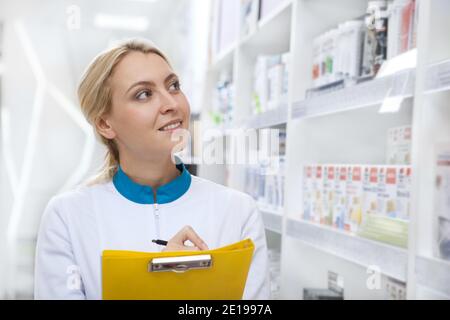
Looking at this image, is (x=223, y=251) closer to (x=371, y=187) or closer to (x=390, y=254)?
(x=390, y=254)

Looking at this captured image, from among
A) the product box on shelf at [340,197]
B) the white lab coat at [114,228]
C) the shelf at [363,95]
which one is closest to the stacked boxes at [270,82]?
the shelf at [363,95]

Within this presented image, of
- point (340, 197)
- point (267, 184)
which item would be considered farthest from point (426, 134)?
point (267, 184)

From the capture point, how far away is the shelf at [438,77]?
3.65ft

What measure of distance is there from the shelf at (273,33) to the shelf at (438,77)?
39.2 inches

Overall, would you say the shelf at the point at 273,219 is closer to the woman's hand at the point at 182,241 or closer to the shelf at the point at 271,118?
the shelf at the point at 271,118

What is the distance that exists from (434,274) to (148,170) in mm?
690

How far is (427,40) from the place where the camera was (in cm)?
122

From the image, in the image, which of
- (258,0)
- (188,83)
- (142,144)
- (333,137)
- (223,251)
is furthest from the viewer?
(188,83)

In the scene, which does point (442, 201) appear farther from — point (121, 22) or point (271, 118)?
point (121, 22)

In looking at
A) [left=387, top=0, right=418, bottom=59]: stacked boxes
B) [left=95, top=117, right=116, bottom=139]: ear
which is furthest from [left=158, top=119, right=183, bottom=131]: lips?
[left=387, top=0, right=418, bottom=59]: stacked boxes

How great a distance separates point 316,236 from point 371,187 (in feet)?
0.91

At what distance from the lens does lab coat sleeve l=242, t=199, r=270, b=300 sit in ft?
3.92

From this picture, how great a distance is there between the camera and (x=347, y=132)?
1952mm
